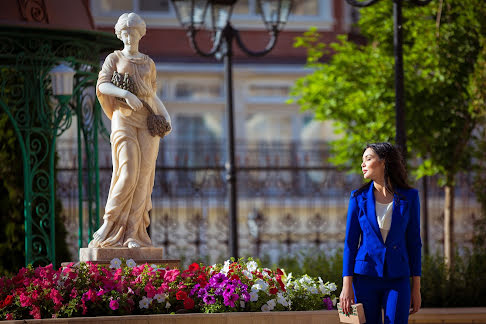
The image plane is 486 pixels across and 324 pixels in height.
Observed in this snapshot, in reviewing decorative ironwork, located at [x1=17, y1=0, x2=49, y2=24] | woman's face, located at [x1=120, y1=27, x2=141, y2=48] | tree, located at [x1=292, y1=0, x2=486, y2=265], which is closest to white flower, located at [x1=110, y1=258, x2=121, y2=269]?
woman's face, located at [x1=120, y1=27, x2=141, y2=48]

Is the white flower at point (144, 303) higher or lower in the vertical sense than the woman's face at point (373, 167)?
lower

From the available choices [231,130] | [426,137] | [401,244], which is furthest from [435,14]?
[401,244]

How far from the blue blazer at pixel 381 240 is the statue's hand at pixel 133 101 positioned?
2.72m

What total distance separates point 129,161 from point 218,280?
5.12 ft

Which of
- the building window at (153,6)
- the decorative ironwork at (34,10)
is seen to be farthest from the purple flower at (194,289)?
the building window at (153,6)

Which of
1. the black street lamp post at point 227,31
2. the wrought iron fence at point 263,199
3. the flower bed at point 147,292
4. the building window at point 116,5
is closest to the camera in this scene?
the flower bed at point 147,292

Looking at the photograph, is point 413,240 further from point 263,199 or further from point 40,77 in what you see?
point 263,199

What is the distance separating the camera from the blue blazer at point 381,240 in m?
6.19

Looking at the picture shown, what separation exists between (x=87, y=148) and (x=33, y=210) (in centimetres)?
123

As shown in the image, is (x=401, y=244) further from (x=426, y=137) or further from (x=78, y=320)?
(x=426, y=137)

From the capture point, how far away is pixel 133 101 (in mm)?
8305

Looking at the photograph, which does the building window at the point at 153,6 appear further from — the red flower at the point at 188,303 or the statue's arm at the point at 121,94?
the red flower at the point at 188,303

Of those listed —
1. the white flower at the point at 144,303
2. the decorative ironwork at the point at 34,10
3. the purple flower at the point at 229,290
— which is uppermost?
the decorative ironwork at the point at 34,10

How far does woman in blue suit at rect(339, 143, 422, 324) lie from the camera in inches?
243
